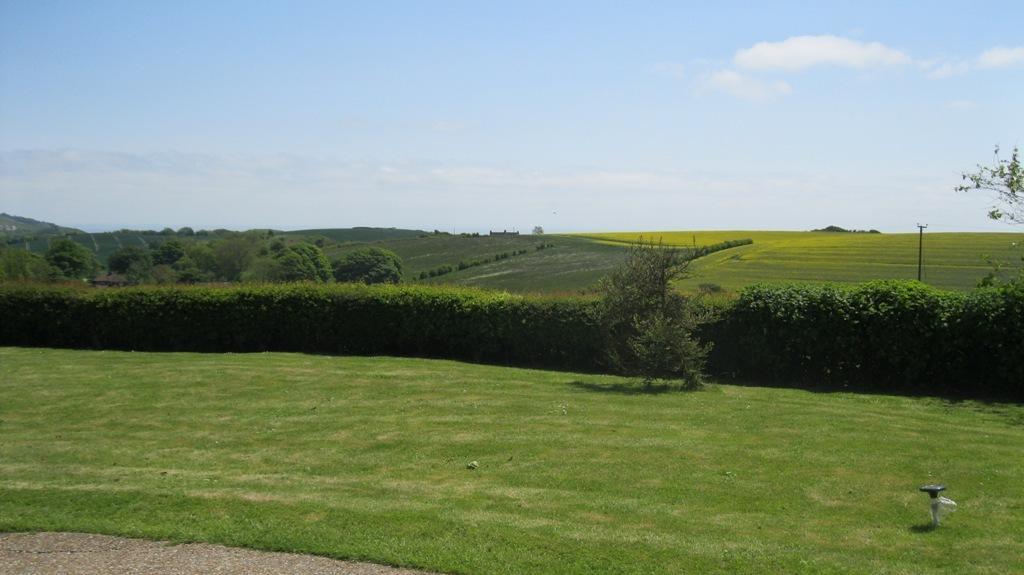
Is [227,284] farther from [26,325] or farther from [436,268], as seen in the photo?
[436,268]

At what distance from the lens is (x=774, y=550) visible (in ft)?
20.6

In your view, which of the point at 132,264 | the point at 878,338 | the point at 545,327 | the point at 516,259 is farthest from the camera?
the point at 516,259

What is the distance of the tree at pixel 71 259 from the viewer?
1583 inches

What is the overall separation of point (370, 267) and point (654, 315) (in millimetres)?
19489

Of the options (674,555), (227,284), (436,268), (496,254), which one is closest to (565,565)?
(674,555)

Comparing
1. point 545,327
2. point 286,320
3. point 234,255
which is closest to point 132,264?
point 234,255

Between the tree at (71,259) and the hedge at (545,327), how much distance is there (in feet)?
62.1

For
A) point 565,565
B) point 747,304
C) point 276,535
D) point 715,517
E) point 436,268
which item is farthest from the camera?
point 436,268

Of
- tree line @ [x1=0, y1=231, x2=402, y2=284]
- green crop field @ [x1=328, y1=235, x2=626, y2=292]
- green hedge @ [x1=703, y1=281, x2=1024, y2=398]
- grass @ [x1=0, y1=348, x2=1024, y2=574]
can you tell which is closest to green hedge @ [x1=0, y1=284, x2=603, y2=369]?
green hedge @ [x1=703, y1=281, x2=1024, y2=398]

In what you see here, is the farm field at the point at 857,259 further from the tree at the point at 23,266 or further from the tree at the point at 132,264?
the tree at the point at 23,266

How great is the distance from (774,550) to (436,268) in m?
45.4

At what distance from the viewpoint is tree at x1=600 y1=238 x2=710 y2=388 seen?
51.5 ft

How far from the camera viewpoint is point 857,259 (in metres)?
44.2

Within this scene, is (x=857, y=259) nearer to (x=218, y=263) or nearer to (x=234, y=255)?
(x=234, y=255)
